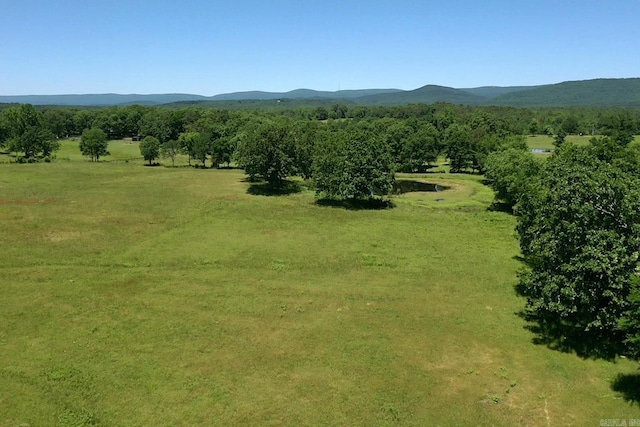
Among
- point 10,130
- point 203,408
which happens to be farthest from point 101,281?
point 10,130

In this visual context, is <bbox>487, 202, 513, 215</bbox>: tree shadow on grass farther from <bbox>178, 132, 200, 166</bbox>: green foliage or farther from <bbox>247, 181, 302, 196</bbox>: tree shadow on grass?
<bbox>178, 132, 200, 166</bbox>: green foliage

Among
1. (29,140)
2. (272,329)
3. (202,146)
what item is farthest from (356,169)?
(29,140)

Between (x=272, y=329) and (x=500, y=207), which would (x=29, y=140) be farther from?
(x=500, y=207)

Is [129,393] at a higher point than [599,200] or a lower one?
lower

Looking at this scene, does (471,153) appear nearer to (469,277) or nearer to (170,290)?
→ (469,277)

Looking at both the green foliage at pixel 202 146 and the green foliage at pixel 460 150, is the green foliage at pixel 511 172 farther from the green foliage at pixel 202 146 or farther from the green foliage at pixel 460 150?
the green foliage at pixel 202 146

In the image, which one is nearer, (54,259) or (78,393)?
(78,393)
